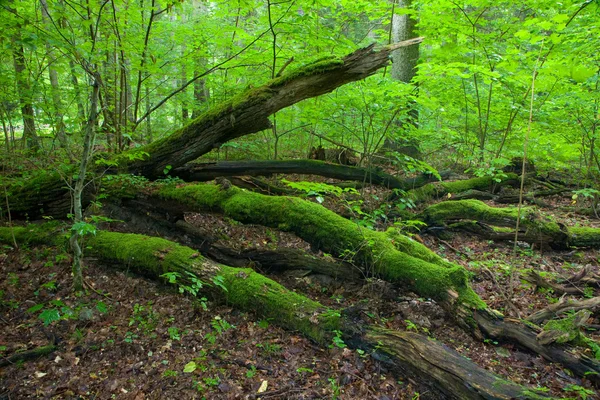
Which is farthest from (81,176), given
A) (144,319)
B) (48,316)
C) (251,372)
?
(251,372)

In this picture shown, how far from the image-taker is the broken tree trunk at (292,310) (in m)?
2.91

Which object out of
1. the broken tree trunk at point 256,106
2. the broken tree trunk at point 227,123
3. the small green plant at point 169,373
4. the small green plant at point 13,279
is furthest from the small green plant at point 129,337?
the broken tree trunk at point 256,106

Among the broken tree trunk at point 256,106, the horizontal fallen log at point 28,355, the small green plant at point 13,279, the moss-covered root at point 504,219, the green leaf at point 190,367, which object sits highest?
the broken tree trunk at point 256,106

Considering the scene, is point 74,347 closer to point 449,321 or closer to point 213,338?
point 213,338

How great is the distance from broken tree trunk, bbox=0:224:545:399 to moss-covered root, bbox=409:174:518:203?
464cm

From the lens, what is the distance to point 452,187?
8.35 m

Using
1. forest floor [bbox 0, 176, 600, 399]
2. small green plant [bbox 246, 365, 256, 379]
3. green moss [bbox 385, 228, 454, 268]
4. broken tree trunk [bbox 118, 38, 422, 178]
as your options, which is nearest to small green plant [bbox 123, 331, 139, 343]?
forest floor [bbox 0, 176, 600, 399]

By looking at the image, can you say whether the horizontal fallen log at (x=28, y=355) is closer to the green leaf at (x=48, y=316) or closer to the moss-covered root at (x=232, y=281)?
the green leaf at (x=48, y=316)

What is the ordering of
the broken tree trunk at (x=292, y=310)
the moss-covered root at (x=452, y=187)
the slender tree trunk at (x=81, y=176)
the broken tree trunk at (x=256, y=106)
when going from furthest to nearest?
the moss-covered root at (x=452, y=187)
the broken tree trunk at (x=256, y=106)
the slender tree trunk at (x=81, y=176)
the broken tree trunk at (x=292, y=310)

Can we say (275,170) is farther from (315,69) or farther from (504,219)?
(504,219)

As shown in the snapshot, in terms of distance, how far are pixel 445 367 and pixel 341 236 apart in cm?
208

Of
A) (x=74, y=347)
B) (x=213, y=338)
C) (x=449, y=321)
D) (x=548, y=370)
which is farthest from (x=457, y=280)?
(x=74, y=347)

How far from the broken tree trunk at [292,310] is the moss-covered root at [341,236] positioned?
0.87 metres

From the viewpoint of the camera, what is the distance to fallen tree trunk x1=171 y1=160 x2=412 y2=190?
6.29 metres
